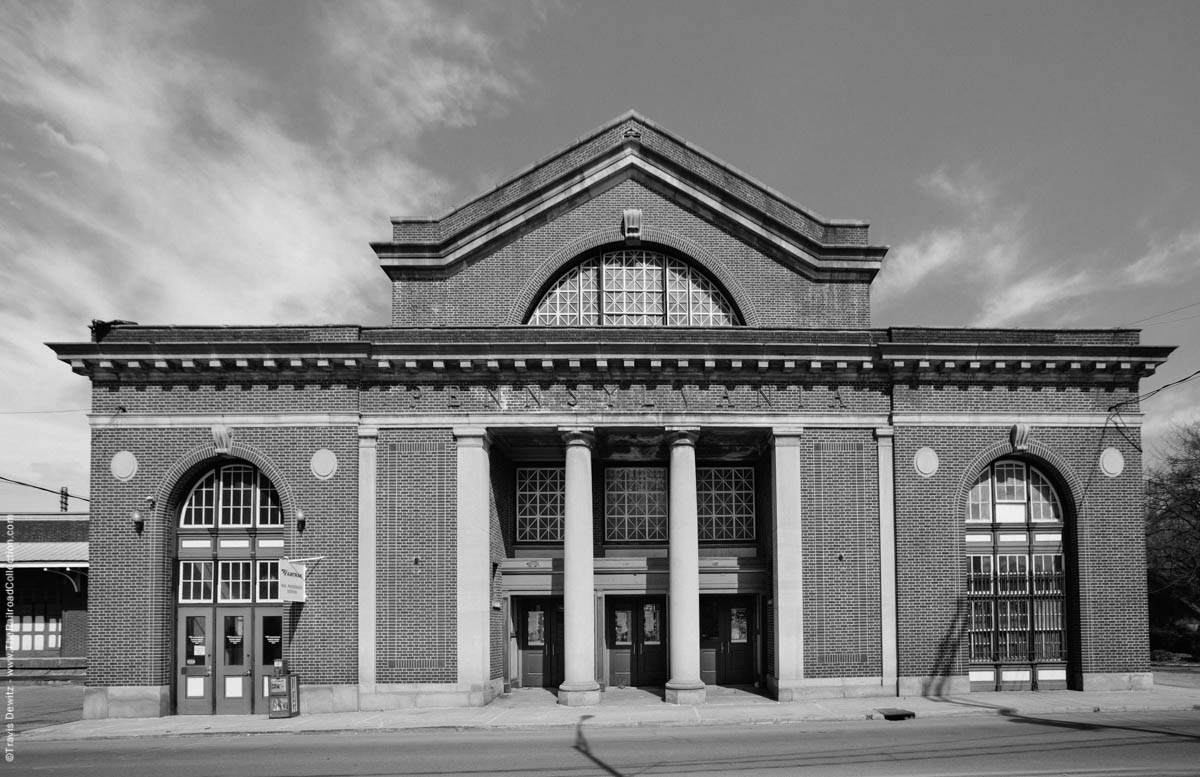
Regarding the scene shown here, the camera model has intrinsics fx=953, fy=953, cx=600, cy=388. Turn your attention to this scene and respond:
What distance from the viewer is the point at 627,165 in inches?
939

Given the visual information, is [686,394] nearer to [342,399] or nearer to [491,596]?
[491,596]

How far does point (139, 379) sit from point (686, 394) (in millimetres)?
12374

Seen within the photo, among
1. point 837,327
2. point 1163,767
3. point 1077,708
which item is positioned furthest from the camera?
point 837,327

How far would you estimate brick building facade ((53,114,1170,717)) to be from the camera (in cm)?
2102

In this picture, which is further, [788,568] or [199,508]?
[199,508]

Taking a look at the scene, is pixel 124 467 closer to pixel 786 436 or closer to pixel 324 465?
pixel 324 465

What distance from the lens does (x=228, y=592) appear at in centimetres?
2166

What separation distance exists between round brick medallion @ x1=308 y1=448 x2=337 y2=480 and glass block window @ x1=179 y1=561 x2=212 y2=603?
10.9ft

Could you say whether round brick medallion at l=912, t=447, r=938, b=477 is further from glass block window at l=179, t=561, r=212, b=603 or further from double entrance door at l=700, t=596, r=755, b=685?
glass block window at l=179, t=561, r=212, b=603

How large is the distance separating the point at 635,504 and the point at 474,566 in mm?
5239

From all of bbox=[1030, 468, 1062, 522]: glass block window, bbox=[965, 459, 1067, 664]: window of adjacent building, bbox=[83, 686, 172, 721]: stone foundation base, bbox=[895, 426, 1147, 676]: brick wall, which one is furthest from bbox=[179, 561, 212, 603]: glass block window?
bbox=[1030, 468, 1062, 522]: glass block window

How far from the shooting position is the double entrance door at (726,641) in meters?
24.0

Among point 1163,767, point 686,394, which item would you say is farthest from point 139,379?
point 1163,767

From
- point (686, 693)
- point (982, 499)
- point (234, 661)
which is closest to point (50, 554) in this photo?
point (234, 661)
